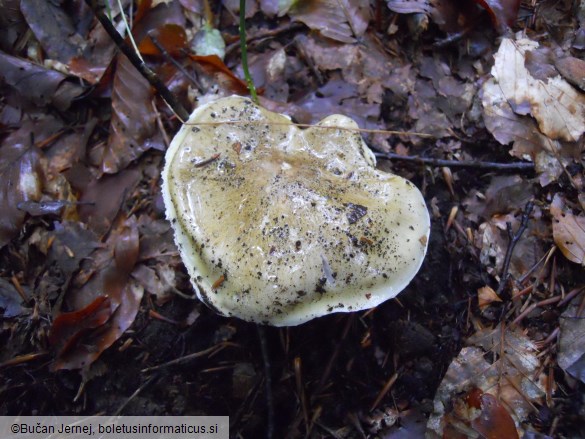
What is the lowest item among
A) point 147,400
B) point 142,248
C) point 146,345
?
point 147,400

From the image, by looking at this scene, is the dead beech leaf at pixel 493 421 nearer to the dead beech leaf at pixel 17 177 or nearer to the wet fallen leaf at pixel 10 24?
the dead beech leaf at pixel 17 177

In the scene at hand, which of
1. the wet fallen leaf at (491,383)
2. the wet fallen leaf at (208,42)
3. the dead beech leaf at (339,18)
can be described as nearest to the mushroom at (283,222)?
the wet fallen leaf at (491,383)

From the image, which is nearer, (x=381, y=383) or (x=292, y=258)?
(x=292, y=258)

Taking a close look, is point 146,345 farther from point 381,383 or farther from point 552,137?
point 552,137

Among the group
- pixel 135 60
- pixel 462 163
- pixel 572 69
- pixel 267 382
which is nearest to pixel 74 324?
pixel 267 382

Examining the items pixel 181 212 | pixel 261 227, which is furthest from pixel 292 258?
pixel 181 212

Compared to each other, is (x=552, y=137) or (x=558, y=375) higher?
(x=552, y=137)
